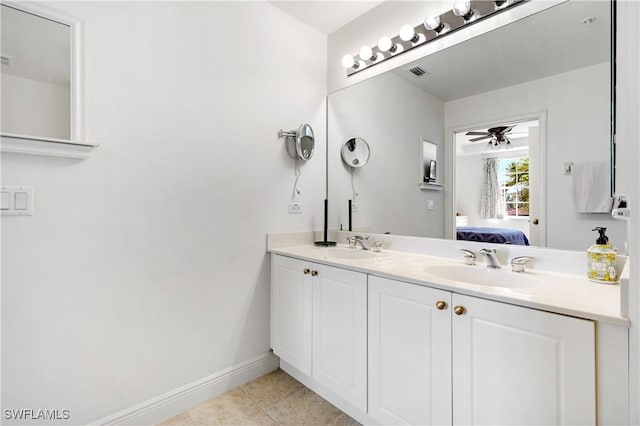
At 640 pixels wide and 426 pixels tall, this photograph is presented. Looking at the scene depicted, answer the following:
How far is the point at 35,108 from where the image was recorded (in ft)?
3.89

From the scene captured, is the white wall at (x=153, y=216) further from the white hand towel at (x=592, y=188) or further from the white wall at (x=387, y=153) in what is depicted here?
the white hand towel at (x=592, y=188)

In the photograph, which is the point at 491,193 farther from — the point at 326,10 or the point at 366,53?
the point at 326,10

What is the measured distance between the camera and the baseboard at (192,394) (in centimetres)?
144

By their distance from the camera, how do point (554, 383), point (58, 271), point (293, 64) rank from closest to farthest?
point (554, 383) → point (58, 271) → point (293, 64)

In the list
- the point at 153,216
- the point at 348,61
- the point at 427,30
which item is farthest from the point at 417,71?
the point at 153,216

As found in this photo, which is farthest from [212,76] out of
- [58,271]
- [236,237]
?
[58,271]

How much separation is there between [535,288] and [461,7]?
142 centimetres

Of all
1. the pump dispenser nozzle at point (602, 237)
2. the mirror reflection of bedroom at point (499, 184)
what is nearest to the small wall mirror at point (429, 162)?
the mirror reflection of bedroom at point (499, 184)

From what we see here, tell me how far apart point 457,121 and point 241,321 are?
178 centimetres

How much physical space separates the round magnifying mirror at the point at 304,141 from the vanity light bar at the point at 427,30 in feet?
1.80

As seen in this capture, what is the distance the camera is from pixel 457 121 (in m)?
1.68

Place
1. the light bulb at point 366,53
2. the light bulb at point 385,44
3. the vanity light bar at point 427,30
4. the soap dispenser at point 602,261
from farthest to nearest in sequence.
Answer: the light bulb at point 366,53 < the light bulb at point 385,44 < the vanity light bar at point 427,30 < the soap dispenser at point 602,261

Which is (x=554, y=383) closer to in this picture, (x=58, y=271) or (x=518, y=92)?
(x=518, y=92)

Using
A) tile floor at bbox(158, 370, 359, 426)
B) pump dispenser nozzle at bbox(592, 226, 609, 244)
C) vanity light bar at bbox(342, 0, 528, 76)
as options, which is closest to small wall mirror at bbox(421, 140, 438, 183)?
vanity light bar at bbox(342, 0, 528, 76)
